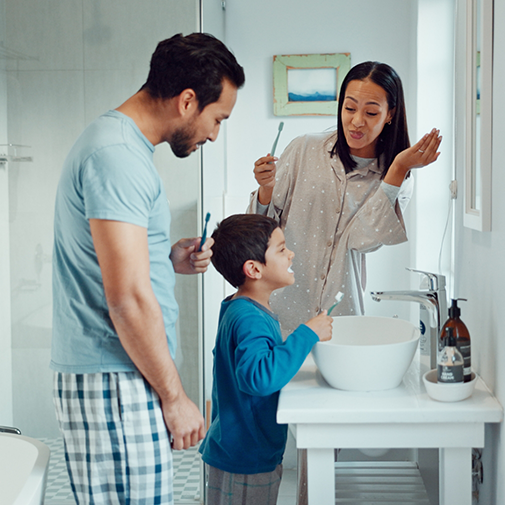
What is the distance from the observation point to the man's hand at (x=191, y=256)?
119 cm

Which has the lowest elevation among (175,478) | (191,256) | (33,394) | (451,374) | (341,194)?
(175,478)

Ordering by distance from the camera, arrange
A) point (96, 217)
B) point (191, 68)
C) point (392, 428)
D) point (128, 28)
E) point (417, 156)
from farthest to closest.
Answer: point (128, 28) < point (417, 156) < point (392, 428) < point (191, 68) < point (96, 217)

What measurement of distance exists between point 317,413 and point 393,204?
657 mm

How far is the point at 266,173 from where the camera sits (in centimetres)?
157

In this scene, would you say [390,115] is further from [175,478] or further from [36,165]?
[175,478]

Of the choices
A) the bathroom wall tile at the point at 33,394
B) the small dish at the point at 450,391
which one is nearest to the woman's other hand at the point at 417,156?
the small dish at the point at 450,391

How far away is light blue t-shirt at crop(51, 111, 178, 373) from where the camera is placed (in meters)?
0.88

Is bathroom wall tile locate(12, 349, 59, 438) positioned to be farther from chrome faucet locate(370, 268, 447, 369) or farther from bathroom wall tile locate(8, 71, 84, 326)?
chrome faucet locate(370, 268, 447, 369)

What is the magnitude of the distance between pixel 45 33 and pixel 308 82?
3.78 feet

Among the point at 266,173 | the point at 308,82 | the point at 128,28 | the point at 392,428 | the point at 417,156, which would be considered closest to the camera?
the point at 392,428

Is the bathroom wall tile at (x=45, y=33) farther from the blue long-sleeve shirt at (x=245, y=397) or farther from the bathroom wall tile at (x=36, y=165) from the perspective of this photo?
the blue long-sleeve shirt at (x=245, y=397)

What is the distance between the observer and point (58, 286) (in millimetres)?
974

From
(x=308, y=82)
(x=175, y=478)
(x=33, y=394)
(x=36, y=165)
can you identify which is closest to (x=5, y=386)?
(x=33, y=394)

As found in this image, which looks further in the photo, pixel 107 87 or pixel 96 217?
pixel 107 87
